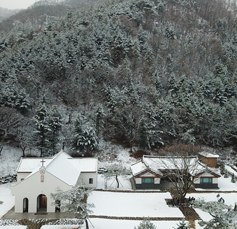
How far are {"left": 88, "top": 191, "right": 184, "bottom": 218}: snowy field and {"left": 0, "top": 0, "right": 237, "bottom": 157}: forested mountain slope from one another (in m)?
11.2

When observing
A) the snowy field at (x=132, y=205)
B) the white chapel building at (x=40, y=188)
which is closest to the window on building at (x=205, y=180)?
the snowy field at (x=132, y=205)

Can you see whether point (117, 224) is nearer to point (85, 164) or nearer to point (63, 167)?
point (63, 167)

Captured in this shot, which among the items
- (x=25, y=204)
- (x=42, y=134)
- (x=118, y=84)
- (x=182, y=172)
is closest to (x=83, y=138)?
(x=42, y=134)

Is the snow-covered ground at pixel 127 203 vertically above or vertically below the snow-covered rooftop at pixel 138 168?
below

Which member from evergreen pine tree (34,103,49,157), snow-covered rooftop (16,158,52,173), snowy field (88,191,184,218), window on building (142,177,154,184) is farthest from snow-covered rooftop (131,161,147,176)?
evergreen pine tree (34,103,49,157)

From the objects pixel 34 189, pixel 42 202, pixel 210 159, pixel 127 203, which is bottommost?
pixel 127 203

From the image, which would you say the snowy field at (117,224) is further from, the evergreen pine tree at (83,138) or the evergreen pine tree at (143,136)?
the evergreen pine tree at (143,136)

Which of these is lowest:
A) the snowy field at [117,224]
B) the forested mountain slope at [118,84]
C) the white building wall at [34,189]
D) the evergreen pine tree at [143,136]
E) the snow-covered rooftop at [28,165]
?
the snowy field at [117,224]

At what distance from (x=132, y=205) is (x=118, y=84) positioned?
2679 centimetres

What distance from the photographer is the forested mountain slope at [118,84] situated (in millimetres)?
32469

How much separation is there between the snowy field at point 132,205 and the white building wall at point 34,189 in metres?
3.40

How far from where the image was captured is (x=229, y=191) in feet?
74.2

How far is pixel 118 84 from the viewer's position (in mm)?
42406

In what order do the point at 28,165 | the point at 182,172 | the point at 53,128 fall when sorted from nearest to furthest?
the point at 182,172, the point at 28,165, the point at 53,128
